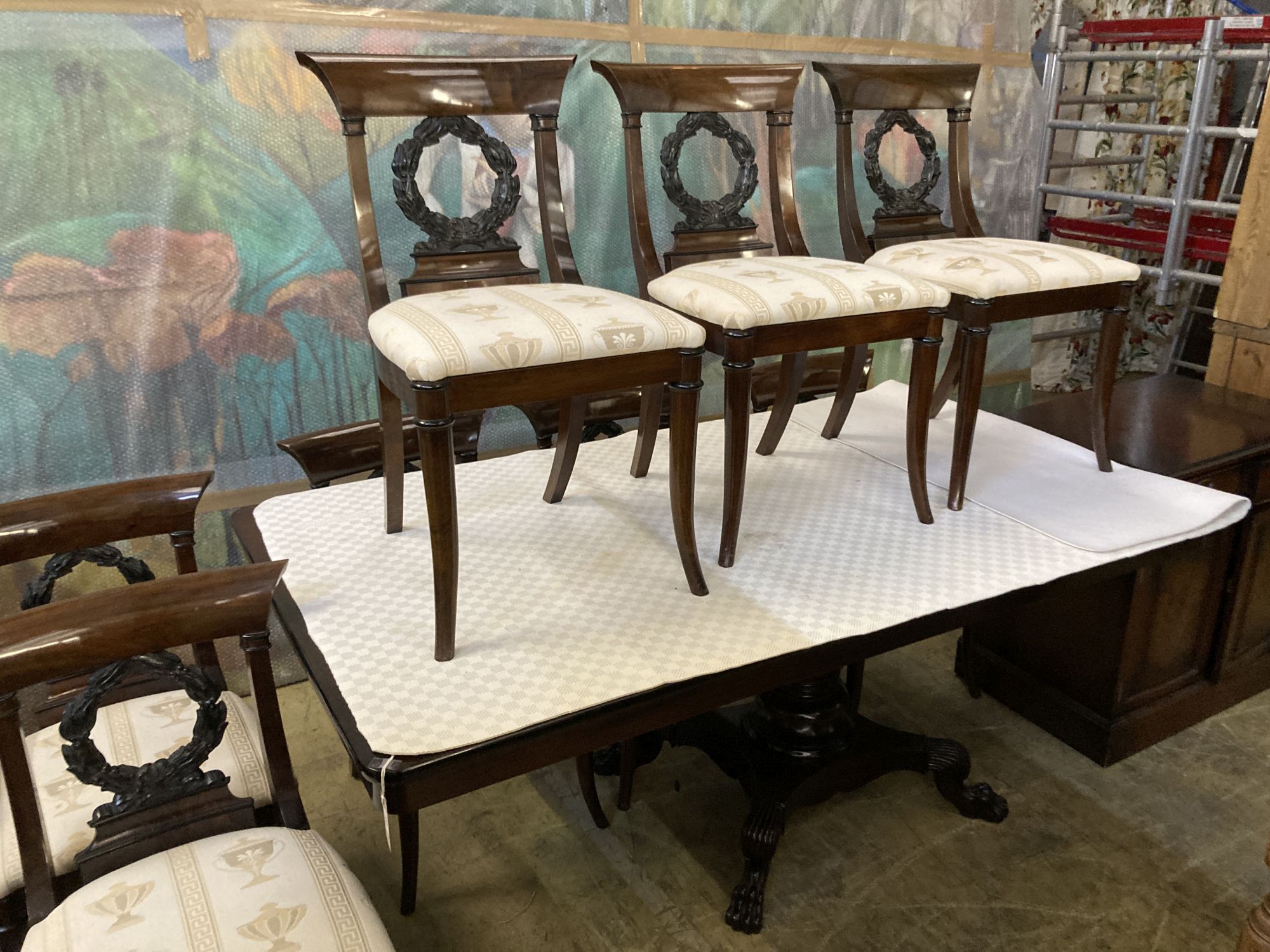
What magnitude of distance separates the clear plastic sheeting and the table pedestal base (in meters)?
1.04

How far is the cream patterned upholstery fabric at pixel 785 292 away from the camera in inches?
61.4

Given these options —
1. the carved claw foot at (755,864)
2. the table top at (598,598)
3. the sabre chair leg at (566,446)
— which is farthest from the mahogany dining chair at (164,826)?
the sabre chair leg at (566,446)

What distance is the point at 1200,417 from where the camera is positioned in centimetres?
217

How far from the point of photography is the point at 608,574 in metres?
1.61

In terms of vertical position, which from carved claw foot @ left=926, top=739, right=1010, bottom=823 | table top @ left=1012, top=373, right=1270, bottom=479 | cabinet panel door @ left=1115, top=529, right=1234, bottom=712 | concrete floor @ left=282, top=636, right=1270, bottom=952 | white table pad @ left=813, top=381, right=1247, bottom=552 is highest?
table top @ left=1012, top=373, right=1270, bottom=479

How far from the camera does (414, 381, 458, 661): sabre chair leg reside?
1295mm

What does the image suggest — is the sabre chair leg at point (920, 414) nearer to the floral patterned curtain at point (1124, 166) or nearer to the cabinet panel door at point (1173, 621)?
the cabinet panel door at point (1173, 621)

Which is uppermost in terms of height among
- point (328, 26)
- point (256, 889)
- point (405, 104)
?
point (328, 26)

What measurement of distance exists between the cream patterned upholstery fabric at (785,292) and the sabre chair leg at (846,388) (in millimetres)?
383

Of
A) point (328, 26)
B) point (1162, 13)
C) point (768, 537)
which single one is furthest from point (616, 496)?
point (1162, 13)

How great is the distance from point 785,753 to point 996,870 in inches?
15.9

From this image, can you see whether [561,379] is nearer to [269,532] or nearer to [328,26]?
[269,532]

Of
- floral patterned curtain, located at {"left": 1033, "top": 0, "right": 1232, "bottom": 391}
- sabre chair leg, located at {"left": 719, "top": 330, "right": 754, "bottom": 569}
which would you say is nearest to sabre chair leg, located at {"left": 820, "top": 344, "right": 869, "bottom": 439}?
sabre chair leg, located at {"left": 719, "top": 330, "right": 754, "bottom": 569}

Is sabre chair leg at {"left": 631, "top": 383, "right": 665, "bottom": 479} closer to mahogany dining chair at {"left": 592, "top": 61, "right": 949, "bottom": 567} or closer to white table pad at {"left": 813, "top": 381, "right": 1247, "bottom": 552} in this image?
mahogany dining chair at {"left": 592, "top": 61, "right": 949, "bottom": 567}
